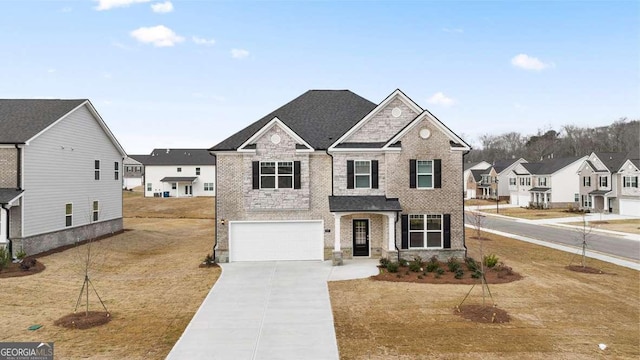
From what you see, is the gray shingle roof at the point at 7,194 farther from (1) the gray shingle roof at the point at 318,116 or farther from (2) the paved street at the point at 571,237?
(2) the paved street at the point at 571,237

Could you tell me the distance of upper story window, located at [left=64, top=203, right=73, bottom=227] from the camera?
987 inches

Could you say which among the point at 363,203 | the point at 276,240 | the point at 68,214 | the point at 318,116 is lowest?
the point at 276,240

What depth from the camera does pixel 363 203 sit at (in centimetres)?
2095

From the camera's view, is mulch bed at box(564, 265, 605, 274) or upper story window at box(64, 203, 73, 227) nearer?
mulch bed at box(564, 265, 605, 274)

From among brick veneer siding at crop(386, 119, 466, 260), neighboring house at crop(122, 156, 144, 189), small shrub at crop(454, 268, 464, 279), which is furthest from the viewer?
→ neighboring house at crop(122, 156, 144, 189)

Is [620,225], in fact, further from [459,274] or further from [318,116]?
[318,116]

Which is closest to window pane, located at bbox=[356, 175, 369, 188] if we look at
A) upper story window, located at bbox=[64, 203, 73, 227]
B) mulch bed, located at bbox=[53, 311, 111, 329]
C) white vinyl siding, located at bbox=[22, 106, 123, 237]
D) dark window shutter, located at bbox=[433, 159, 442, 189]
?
dark window shutter, located at bbox=[433, 159, 442, 189]

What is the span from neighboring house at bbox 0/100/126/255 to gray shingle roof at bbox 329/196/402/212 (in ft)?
54.9

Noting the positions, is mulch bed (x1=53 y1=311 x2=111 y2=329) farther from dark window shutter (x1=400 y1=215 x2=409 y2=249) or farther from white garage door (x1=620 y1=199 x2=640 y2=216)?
white garage door (x1=620 y1=199 x2=640 y2=216)

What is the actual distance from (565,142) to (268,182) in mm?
113014

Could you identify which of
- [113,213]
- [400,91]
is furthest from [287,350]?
[113,213]

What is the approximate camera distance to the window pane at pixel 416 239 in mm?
21078

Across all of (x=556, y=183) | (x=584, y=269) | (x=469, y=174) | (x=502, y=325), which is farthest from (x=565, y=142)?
(x=502, y=325)

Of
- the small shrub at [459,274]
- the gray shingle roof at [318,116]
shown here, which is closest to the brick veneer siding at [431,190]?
the small shrub at [459,274]
